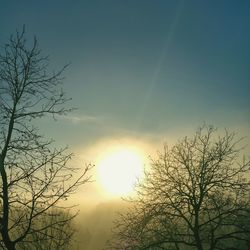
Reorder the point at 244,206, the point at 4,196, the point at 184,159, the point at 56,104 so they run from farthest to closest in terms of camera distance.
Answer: the point at 184,159
the point at 244,206
the point at 56,104
the point at 4,196

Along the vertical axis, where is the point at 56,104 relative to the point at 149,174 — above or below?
below

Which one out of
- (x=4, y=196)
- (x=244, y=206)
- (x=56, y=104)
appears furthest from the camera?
(x=244, y=206)

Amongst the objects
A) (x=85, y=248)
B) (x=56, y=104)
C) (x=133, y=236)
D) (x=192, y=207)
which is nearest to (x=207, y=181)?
(x=192, y=207)

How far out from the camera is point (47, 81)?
33.3ft

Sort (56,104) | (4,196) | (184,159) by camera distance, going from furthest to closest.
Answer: (184,159)
(56,104)
(4,196)

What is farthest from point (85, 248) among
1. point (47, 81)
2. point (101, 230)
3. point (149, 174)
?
point (47, 81)

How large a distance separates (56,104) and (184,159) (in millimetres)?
11667

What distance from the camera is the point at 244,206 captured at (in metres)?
18.7

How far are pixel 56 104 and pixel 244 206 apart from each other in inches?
466

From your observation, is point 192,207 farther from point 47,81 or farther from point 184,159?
point 47,81

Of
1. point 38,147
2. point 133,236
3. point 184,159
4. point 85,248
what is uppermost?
point 85,248

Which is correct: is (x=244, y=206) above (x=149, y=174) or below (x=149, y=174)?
below

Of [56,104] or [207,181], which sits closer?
[56,104]

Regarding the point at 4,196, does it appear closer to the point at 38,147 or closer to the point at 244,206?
the point at 38,147
